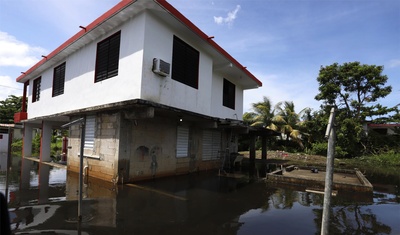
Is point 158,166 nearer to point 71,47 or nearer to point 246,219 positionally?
point 246,219

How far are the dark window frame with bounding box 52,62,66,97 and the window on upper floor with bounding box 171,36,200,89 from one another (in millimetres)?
7158

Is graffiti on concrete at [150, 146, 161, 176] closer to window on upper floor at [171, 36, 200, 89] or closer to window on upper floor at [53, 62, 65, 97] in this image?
window on upper floor at [171, 36, 200, 89]

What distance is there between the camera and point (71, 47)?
38.6 ft

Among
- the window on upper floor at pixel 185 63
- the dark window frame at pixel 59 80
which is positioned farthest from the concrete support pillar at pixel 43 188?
the window on upper floor at pixel 185 63

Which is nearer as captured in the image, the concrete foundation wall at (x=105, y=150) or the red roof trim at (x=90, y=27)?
the red roof trim at (x=90, y=27)

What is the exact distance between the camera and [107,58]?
33.1ft

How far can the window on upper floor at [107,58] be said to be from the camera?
969 centimetres

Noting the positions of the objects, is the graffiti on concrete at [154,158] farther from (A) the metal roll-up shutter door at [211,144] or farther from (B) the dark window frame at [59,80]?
(B) the dark window frame at [59,80]

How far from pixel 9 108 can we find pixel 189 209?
111ft

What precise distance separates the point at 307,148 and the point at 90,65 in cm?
2369

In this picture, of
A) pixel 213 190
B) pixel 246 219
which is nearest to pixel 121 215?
pixel 246 219

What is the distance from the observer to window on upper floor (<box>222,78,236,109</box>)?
1581 cm

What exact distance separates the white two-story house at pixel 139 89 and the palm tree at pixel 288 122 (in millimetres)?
14530

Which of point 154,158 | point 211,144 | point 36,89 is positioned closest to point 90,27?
point 154,158
